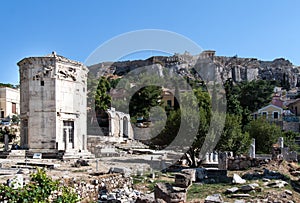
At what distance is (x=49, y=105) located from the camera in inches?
845

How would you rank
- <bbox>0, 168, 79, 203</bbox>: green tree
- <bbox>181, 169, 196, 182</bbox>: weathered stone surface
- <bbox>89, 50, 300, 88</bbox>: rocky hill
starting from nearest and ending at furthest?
<bbox>0, 168, 79, 203</bbox>: green tree < <bbox>181, 169, 196, 182</bbox>: weathered stone surface < <bbox>89, 50, 300, 88</bbox>: rocky hill

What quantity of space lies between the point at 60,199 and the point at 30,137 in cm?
1569

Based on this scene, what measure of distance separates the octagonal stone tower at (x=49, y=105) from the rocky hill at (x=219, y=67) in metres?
66.6

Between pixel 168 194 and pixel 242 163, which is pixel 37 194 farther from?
pixel 242 163

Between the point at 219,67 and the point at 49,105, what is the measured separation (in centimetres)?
9681

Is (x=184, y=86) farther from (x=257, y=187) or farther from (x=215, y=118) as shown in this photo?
(x=257, y=187)

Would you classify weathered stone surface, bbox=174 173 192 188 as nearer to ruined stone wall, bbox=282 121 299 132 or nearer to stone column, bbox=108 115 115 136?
stone column, bbox=108 115 115 136

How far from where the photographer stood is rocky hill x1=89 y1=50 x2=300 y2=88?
9684 cm

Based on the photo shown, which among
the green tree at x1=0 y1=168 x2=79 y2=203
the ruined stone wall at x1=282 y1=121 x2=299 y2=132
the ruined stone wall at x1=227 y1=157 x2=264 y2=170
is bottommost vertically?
the ruined stone wall at x1=227 y1=157 x2=264 y2=170

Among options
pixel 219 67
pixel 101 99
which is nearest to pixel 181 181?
pixel 101 99

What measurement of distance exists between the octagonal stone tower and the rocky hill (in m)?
66.6

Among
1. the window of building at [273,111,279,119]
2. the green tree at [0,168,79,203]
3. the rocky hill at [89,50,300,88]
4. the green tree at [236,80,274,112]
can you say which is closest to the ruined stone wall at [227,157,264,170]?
the green tree at [0,168,79,203]

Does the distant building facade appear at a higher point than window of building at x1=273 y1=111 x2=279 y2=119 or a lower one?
higher

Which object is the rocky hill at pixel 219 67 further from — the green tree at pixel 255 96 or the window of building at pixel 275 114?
the window of building at pixel 275 114
